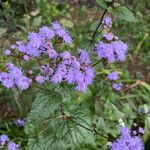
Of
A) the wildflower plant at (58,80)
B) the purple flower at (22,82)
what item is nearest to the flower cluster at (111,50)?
the wildflower plant at (58,80)

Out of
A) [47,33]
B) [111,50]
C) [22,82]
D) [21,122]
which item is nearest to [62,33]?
[47,33]

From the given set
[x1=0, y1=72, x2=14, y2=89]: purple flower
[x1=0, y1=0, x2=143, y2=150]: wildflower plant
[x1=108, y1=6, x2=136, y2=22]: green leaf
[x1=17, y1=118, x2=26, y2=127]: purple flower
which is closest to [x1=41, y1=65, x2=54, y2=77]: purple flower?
[x1=0, y1=0, x2=143, y2=150]: wildflower plant

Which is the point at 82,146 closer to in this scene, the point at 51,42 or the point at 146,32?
the point at 51,42

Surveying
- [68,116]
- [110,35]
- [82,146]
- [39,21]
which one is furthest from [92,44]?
[39,21]

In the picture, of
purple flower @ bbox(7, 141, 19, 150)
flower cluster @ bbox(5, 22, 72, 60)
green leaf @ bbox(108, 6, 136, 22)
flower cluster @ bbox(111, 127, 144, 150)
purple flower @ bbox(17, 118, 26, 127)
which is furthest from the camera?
purple flower @ bbox(17, 118, 26, 127)

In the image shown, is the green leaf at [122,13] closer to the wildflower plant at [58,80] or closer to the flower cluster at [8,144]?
the wildflower plant at [58,80]

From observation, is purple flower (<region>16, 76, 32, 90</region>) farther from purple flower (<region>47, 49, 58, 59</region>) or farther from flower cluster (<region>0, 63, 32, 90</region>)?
purple flower (<region>47, 49, 58, 59</region>)
